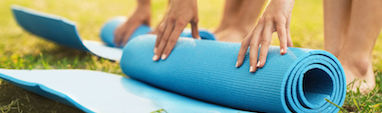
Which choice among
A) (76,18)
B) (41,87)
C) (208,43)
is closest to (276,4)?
(208,43)

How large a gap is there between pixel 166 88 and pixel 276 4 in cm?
79

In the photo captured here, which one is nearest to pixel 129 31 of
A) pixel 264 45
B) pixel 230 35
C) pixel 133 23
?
pixel 133 23

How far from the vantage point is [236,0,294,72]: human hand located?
5.78 ft

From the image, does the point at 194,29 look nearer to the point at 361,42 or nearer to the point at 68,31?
the point at 361,42

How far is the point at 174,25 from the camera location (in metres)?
2.29

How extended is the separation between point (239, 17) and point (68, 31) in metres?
1.43

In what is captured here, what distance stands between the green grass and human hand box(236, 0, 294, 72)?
489 millimetres

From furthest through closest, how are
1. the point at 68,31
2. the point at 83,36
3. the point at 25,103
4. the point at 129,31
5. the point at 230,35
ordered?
the point at 83,36 → the point at 129,31 → the point at 230,35 → the point at 68,31 → the point at 25,103

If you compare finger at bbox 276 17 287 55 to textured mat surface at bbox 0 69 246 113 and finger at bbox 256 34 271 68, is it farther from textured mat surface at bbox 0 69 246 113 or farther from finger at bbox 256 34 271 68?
textured mat surface at bbox 0 69 246 113

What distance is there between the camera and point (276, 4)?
5.95 feet

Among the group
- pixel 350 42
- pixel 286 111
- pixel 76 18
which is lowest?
pixel 76 18

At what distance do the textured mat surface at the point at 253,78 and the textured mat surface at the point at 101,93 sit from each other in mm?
72

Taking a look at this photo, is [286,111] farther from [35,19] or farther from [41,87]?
[35,19]

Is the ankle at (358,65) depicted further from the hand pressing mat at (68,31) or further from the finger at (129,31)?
the finger at (129,31)
